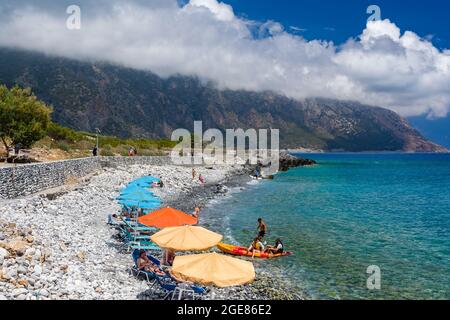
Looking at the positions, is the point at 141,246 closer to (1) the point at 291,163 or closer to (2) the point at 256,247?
(2) the point at 256,247

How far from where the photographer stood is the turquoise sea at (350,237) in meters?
16.4

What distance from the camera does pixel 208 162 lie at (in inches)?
3095

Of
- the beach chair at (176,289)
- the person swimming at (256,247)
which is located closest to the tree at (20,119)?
the person swimming at (256,247)

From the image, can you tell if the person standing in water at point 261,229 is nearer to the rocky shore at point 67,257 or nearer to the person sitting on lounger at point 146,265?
the rocky shore at point 67,257

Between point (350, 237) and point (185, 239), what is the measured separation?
15.4m

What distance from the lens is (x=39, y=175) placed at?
26375 mm

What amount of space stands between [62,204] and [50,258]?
35.8ft

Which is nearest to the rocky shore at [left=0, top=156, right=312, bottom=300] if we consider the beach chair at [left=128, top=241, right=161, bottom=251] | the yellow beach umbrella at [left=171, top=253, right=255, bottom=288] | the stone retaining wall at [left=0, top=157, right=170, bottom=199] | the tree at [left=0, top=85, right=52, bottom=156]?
the beach chair at [left=128, top=241, right=161, bottom=251]

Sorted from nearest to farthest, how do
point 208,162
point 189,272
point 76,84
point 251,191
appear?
point 189,272 → point 251,191 → point 208,162 → point 76,84

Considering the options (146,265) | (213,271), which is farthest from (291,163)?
(213,271)

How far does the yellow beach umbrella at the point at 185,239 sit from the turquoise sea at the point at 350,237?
4.89 metres

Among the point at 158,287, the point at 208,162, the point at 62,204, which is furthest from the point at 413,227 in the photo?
the point at 208,162

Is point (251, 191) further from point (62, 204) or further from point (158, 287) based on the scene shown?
point (158, 287)

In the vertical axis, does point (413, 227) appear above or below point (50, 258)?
below
